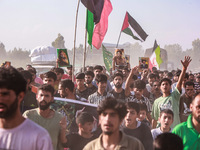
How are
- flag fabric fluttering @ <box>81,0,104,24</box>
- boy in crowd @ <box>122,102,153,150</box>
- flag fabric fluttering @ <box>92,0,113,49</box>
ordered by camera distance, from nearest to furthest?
boy in crowd @ <box>122,102,153,150</box>
flag fabric fluttering @ <box>81,0,104,24</box>
flag fabric fluttering @ <box>92,0,113,49</box>

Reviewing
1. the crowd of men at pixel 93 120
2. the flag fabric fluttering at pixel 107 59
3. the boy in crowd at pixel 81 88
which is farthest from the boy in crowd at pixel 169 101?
the flag fabric fluttering at pixel 107 59

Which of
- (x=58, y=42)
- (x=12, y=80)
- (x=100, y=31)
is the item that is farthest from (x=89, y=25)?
(x=58, y=42)

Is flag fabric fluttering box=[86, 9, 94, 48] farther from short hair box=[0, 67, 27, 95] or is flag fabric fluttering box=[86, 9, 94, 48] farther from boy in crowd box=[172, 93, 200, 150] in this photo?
short hair box=[0, 67, 27, 95]

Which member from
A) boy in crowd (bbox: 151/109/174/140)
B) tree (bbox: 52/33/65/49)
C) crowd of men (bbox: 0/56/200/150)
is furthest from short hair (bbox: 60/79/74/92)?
tree (bbox: 52/33/65/49)

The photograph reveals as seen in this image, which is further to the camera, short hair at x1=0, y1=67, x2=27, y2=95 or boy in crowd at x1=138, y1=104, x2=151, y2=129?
boy in crowd at x1=138, y1=104, x2=151, y2=129

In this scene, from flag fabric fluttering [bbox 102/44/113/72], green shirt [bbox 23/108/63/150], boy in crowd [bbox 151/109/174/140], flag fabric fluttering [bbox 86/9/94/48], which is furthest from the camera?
flag fabric fluttering [bbox 102/44/113/72]

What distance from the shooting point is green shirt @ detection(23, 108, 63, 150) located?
12.3ft

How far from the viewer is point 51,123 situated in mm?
3805

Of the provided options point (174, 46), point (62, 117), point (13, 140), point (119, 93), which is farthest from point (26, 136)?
point (174, 46)

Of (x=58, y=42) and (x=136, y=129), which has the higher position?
(x=58, y=42)

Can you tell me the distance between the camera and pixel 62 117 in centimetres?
395

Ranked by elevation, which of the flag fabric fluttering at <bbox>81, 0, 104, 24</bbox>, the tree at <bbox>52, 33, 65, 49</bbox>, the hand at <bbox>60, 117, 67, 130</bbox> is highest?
the tree at <bbox>52, 33, 65, 49</bbox>

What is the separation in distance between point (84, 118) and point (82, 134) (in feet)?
0.64

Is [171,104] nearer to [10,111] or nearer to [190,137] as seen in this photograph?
[190,137]
